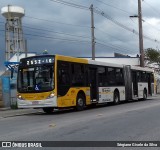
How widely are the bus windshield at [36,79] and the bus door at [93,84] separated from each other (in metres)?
4.43

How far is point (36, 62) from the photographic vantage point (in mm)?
20719

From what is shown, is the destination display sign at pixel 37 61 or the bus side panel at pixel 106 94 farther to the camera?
the bus side panel at pixel 106 94

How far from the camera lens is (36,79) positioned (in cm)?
2045

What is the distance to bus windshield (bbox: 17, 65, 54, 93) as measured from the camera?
20094mm

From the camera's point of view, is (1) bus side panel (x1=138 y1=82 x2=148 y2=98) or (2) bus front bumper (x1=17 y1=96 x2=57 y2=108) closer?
(2) bus front bumper (x1=17 y1=96 x2=57 y2=108)

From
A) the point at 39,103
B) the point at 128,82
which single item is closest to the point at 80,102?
the point at 39,103

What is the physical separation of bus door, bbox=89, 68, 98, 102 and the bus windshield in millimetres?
4434

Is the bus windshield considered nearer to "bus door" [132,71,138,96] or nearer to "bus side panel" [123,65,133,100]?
"bus side panel" [123,65,133,100]

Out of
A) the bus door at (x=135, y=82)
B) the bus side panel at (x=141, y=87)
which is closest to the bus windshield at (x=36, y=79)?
the bus door at (x=135, y=82)

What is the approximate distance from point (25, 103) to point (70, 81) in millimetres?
2635

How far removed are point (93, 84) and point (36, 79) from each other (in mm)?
5039

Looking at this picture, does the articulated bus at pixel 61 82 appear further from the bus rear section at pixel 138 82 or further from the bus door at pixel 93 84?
the bus rear section at pixel 138 82

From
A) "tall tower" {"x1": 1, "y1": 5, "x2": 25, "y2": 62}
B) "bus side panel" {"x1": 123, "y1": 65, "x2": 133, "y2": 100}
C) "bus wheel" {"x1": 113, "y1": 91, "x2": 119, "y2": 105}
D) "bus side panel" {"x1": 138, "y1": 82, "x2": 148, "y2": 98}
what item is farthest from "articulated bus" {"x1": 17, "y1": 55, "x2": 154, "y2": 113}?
"tall tower" {"x1": 1, "y1": 5, "x2": 25, "y2": 62}

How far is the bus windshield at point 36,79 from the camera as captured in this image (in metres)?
20.1
